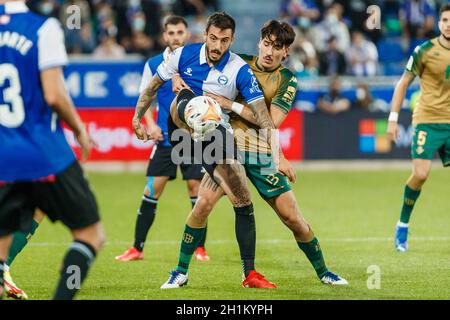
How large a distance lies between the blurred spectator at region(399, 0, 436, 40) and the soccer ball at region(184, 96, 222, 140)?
1568 centimetres

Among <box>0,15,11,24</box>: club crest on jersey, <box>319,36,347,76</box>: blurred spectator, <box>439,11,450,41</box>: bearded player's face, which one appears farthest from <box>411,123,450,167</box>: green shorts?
<box>319,36,347,76</box>: blurred spectator

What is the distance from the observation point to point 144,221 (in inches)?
381

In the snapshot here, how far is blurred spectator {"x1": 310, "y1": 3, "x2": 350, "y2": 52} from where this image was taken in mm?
21531

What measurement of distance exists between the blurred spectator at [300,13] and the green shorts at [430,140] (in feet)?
39.7

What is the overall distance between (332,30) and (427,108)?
1210cm

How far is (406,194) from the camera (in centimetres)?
996

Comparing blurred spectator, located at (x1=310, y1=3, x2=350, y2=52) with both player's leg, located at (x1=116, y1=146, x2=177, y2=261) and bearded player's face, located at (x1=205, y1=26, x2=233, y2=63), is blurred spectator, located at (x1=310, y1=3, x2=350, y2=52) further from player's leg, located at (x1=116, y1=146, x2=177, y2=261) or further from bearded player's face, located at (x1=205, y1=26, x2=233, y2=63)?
bearded player's face, located at (x1=205, y1=26, x2=233, y2=63)

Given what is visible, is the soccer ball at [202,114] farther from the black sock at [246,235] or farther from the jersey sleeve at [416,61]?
the jersey sleeve at [416,61]

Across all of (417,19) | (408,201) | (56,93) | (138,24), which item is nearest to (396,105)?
(408,201)

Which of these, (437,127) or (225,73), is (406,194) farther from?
(225,73)

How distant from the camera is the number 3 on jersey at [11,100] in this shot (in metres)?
5.46
